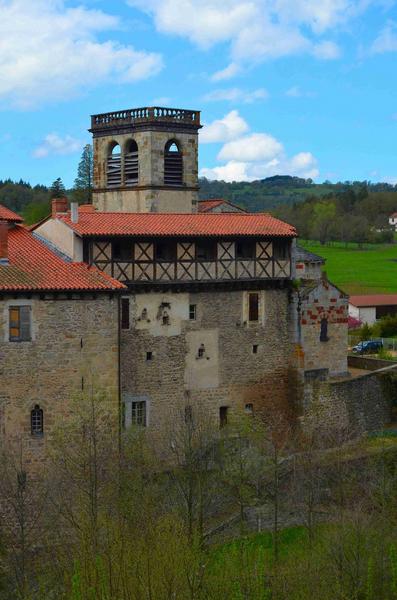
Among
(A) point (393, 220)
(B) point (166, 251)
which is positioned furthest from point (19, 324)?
(A) point (393, 220)

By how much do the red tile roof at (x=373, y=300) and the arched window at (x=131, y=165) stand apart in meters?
33.9

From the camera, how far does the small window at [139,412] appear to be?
129ft

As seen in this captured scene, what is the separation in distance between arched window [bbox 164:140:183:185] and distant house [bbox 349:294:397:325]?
1301 inches

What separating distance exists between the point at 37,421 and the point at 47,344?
8.08 ft

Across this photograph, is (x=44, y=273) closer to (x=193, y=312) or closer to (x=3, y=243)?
(x=3, y=243)

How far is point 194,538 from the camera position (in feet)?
99.6

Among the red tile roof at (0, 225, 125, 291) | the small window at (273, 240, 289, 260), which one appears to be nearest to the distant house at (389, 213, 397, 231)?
the small window at (273, 240, 289, 260)

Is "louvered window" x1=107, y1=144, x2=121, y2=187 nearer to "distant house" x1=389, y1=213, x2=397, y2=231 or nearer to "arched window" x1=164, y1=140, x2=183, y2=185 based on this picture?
"arched window" x1=164, y1=140, x2=183, y2=185

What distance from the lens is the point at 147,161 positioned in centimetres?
4803

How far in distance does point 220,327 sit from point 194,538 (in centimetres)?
1286

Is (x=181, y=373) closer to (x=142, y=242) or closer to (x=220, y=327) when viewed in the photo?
(x=220, y=327)

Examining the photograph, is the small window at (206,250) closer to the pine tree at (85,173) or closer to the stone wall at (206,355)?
the stone wall at (206,355)

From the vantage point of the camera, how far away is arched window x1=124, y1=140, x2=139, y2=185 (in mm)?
48812

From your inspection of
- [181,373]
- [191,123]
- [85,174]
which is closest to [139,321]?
[181,373]
